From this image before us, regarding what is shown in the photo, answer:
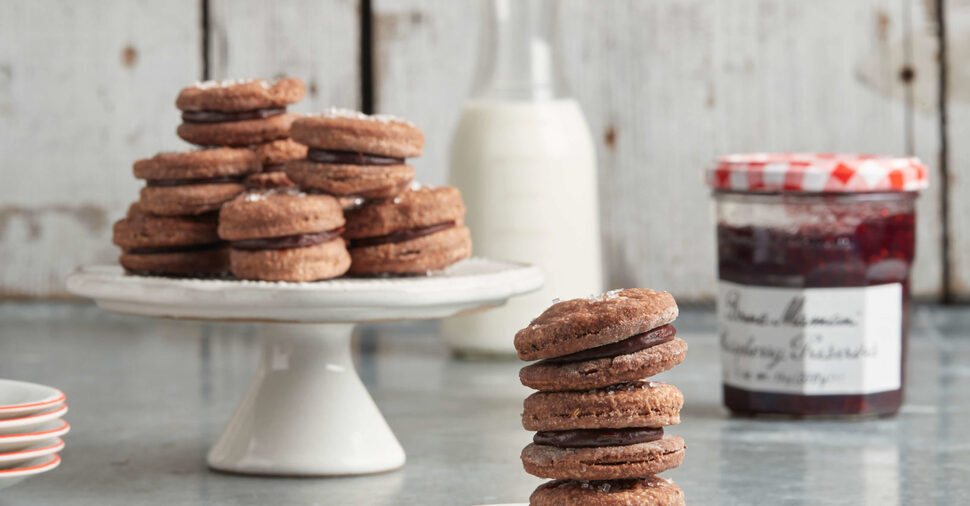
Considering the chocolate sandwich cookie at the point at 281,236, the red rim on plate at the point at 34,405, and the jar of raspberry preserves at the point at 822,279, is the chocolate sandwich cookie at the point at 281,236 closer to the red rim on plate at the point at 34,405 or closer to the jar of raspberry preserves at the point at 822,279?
the red rim on plate at the point at 34,405

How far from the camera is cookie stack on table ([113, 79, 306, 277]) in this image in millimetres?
911

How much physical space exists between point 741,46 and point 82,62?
0.91 metres

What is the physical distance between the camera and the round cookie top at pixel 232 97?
0.94 m

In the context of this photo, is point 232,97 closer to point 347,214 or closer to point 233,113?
point 233,113

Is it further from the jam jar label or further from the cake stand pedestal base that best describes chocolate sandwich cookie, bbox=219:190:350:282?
the jam jar label

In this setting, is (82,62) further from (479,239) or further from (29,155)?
(479,239)

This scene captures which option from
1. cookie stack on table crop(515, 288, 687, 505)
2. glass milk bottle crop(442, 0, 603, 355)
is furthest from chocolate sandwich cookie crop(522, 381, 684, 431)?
glass milk bottle crop(442, 0, 603, 355)

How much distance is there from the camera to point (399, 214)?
36.7 inches

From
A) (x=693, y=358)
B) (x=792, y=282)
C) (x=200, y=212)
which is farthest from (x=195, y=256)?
(x=693, y=358)

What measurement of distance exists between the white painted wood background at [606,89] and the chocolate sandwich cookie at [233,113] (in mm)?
763

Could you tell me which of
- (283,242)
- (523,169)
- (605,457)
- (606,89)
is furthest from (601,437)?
(606,89)

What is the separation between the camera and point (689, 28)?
170cm

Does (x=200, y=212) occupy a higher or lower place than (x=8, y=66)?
lower

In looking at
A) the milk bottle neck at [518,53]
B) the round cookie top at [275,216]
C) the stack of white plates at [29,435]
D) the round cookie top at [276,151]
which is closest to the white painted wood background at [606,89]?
the milk bottle neck at [518,53]
